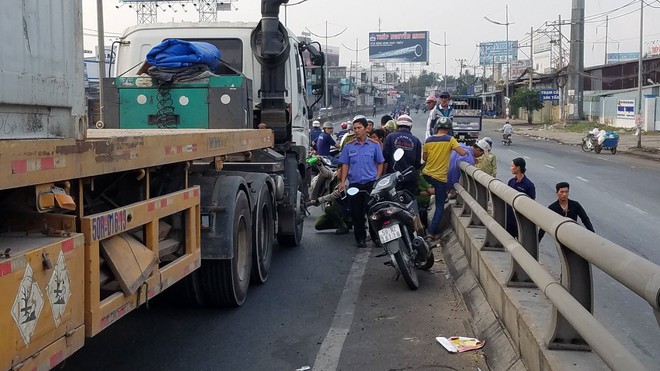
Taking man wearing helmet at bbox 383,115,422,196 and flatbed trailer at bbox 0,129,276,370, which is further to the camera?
man wearing helmet at bbox 383,115,422,196

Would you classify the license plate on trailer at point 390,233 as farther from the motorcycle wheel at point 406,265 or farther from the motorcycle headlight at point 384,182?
the motorcycle headlight at point 384,182

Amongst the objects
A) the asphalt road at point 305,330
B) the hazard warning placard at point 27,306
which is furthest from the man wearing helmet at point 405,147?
the hazard warning placard at point 27,306

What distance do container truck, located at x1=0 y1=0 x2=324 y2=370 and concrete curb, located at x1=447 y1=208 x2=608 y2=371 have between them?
220 centimetres

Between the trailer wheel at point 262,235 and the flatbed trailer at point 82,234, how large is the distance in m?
2.14

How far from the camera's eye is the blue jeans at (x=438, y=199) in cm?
1041

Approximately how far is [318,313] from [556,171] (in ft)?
61.3

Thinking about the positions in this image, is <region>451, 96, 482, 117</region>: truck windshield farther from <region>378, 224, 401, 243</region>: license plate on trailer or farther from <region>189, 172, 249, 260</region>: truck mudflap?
<region>189, 172, 249, 260</region>: truck mudflap

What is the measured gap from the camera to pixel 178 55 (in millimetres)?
8891

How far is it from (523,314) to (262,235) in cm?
402

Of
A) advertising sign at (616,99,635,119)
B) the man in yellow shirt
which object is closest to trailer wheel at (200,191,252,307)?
the man in yellow shirt

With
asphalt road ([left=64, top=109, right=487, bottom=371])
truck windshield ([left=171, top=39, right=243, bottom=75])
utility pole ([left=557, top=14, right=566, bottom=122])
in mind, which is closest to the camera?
asphalt road ([left=64, top=109, right=487, bottom=371])

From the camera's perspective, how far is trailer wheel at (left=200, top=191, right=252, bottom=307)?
22.4 ft

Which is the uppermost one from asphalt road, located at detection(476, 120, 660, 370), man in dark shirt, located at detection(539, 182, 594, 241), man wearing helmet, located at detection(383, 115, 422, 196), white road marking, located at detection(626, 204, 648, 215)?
man wearing helmet, located at detection(383, 115, 422, 196)

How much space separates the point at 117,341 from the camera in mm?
6145
